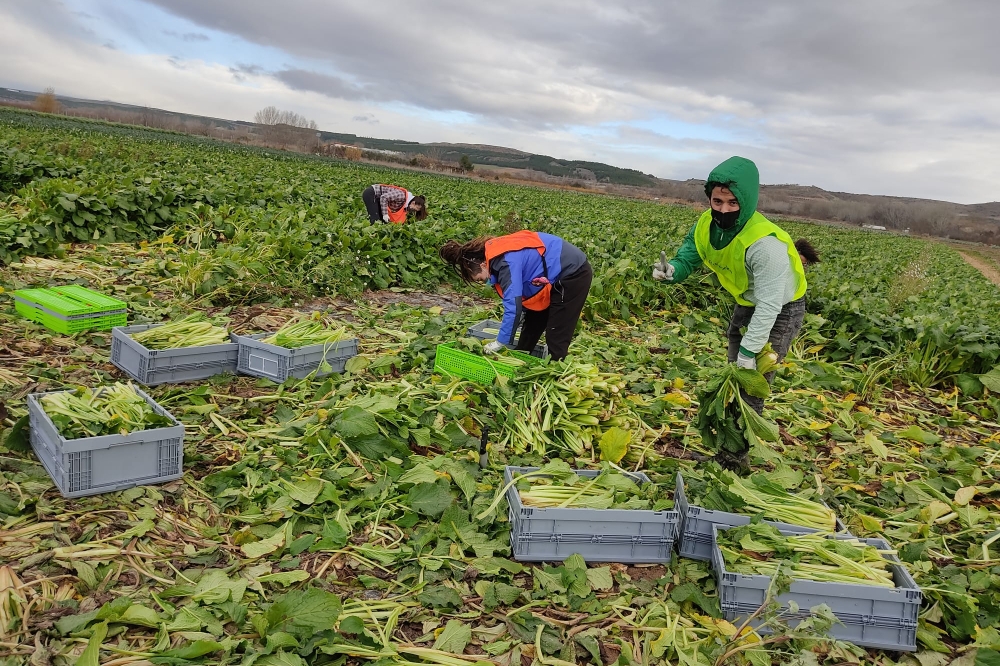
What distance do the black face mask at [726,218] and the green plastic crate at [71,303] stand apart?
485 centimetres

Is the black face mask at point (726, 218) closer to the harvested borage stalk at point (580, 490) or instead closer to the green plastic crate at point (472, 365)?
the green plastic crate at point (472, 365)

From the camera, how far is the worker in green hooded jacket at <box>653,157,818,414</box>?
3.96 m

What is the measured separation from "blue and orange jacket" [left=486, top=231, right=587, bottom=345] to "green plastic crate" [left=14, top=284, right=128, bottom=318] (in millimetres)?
3267

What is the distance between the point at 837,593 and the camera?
9.41ft

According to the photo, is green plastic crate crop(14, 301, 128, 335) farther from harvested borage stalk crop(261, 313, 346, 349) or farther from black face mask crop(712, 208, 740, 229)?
black face mask crop(712, 208, 740, 229)

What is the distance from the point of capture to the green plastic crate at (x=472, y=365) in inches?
184

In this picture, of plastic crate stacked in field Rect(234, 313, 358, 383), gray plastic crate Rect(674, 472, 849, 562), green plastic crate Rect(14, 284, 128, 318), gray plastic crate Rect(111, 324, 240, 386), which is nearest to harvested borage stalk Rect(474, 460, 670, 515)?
gray plastic crate Rect(674, 472, 849, 562)

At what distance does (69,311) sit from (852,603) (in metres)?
5.70

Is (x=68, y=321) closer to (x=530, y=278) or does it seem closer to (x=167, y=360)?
(x=167, y=360)

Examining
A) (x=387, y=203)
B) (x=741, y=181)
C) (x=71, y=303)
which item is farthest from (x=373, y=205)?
(x=741, y=181)

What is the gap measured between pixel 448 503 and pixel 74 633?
172 centimetres

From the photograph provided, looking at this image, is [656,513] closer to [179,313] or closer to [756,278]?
[756,278]

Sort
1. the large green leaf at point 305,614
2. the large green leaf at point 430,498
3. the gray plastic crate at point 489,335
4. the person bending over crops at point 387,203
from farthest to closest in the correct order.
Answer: the person bending over crops at point 387,203 → the gray plastic crate at point 489,335 → the large green leaf at point 430,498 → the large green leaf at point 305,614

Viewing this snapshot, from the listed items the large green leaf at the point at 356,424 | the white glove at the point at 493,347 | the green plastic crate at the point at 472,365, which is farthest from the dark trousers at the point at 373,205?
the large green leaf at the point at 356,424
